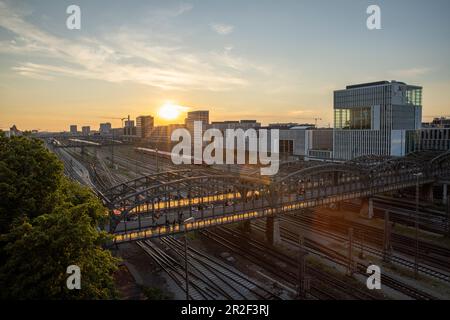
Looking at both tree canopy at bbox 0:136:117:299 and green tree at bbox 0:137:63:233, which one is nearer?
tree canopy at bbox 0:136:117:299

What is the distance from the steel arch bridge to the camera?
35031mm

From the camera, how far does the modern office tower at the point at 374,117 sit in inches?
4111

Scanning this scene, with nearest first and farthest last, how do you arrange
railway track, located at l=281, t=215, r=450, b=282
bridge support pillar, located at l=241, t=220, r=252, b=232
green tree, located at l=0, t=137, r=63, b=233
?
green tree, located at l=0, t=137, r=63, b=233
railway track, located at l=281, t=215, r=450, b=282
bridge support pillar, located at l=241, t=220, r=252, b=232

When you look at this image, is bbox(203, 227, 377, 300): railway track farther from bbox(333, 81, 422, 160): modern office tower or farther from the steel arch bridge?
bbox(333, 81, 422, 160): modern office tower

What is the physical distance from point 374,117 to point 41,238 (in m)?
112

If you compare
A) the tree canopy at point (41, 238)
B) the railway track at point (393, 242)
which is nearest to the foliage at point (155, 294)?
the tree canopy at point (41, 238)

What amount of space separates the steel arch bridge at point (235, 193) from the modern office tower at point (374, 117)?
3098 cm

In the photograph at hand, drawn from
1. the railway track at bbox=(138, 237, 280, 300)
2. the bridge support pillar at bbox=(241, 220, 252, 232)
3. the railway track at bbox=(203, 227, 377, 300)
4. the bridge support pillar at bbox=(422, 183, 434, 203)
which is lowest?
the railway track at bbox=(138, 237, 280, 300)

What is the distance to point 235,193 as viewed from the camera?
48031 mm

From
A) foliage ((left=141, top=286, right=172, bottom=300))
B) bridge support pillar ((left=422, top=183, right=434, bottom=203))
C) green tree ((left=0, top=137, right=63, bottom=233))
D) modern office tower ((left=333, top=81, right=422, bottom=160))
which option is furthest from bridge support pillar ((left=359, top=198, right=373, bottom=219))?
modern office tower ((left=333, top=81, right=422, bottom=160))

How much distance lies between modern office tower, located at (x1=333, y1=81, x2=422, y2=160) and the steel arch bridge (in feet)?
102

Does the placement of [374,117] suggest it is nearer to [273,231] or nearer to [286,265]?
[273,231]

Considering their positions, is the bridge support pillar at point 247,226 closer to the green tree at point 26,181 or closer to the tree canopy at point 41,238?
the tree canopy at point 41,238

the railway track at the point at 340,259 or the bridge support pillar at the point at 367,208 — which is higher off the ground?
the bridge support pillar at the point at 367,208
